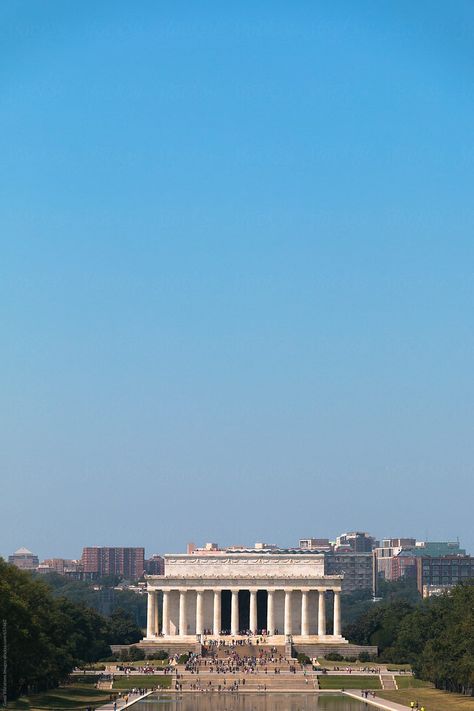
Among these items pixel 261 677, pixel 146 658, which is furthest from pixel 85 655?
pixel 261 677

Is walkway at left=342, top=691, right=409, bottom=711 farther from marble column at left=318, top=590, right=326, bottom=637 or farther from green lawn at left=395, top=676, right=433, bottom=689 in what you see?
marble column at left=318, top=590, right=326, bottom=637

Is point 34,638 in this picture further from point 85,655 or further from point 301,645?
point 301,645

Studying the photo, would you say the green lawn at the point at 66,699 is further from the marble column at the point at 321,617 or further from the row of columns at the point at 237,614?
the marble column at the point at 321,617

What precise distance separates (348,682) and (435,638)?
25.0 ft

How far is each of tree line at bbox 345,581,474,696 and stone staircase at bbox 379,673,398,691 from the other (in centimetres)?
170

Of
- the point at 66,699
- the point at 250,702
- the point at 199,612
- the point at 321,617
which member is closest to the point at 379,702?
the point at 250,702

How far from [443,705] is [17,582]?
25889 millimetres

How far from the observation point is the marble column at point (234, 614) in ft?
481

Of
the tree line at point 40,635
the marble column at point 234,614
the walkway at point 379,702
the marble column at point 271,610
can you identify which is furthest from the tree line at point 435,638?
the tree line at point 40,635

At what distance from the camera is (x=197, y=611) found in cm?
14825

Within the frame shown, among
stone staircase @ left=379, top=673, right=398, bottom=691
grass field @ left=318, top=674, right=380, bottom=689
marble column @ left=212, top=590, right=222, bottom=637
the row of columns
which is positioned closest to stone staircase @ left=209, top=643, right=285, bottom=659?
marble column @ left=212, top=590, right=222, bottom=637

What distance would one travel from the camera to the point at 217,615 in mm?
146750

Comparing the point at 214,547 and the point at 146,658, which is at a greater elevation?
the point at 214,547

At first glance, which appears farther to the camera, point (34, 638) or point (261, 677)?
point (261, 677)
